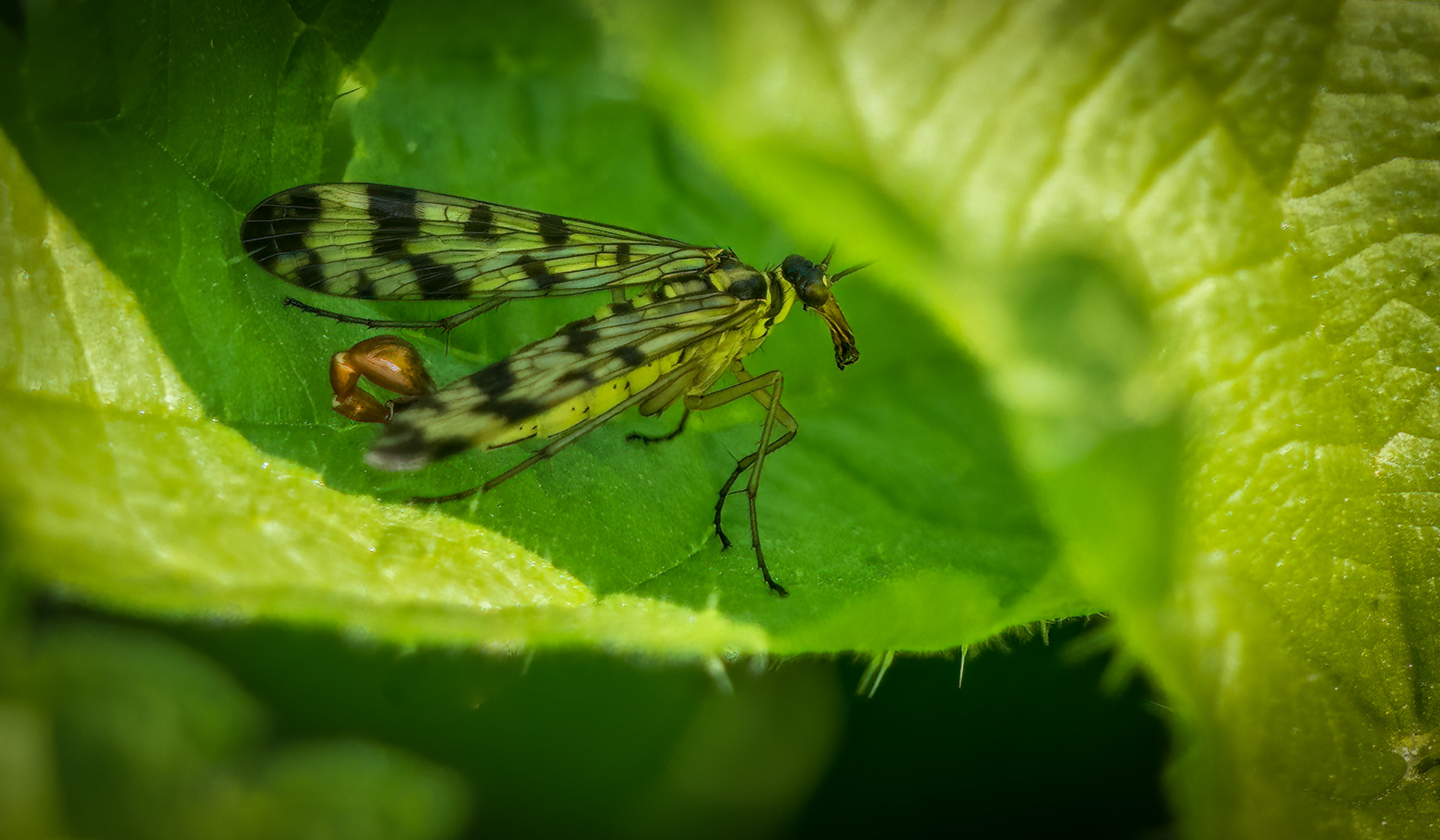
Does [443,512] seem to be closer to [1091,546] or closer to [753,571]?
[753,571]

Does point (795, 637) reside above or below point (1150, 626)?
below

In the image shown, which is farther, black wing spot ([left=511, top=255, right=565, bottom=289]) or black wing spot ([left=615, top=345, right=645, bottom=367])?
black wing spot ([left=511, top=255, right=565, bottom=289])

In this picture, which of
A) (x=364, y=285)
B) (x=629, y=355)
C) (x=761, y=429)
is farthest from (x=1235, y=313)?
(x=364, y=285)

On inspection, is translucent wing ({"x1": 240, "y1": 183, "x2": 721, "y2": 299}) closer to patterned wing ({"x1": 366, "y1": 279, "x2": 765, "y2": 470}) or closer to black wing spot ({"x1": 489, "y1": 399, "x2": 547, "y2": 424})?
patterned wing ({"x1": 366, "y1": 279, "x2": 765, "y2": 470})

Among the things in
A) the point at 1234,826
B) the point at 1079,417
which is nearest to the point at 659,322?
the point at 1079,417

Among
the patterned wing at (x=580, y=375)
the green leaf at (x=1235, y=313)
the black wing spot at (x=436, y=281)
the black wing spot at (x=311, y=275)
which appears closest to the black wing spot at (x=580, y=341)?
the patterned wing at (x=580, y=375)

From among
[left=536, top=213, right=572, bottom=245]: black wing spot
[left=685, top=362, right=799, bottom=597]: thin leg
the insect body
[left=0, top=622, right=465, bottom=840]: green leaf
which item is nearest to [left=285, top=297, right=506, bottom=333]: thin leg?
the insect body

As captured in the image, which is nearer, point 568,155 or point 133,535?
point 133,535
